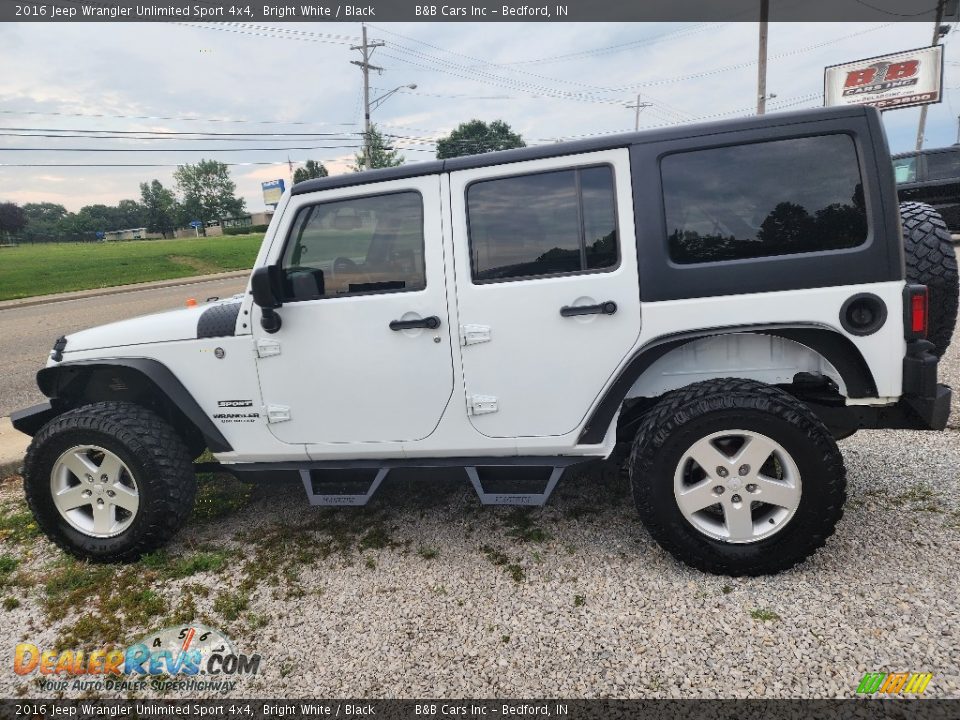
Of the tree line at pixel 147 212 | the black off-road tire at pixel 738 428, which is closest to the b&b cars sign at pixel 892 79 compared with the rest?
the black off-road tire at pixel 738 428

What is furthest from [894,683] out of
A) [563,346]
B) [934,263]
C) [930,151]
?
[930,151]

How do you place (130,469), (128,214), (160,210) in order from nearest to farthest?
1. (130,469)
2. (160,210)
3. (128,214)

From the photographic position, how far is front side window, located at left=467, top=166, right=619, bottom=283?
2.61 metres

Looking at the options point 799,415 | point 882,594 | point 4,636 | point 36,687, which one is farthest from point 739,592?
point 4,636

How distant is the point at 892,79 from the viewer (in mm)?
28703

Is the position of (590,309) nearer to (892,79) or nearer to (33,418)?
(33,418)

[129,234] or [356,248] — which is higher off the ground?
[129,234]

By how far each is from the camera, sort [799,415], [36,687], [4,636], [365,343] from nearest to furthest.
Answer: [36,687], [799,415], [4,636], [365,343]

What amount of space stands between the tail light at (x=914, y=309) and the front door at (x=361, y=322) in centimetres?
192

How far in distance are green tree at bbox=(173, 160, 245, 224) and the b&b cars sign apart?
90592 mm

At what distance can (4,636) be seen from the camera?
8.44ft

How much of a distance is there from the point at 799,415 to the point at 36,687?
322 centimetres

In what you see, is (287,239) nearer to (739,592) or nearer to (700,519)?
(700,519)

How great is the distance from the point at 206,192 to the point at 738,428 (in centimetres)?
10978
